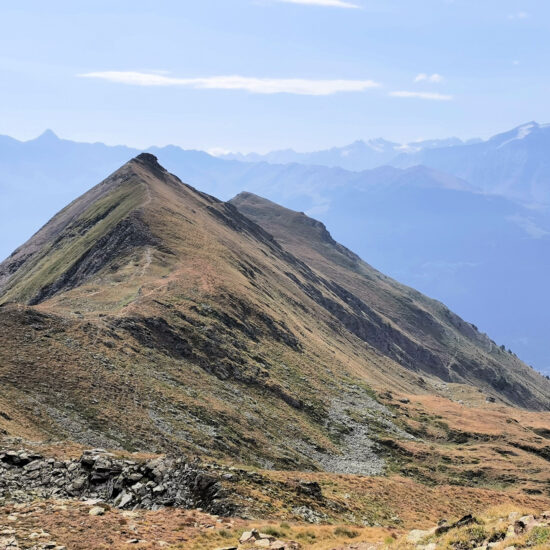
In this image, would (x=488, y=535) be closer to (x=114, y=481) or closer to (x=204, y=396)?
(x=114, y=481)

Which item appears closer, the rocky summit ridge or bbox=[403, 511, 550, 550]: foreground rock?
bbox=[403, 511, 550, 550]: foreground rock

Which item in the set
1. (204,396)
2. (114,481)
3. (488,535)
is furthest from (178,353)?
(488,535)

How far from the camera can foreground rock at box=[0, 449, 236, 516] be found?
2867cm

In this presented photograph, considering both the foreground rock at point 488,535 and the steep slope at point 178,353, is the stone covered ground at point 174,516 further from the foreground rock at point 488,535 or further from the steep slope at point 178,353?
the steep slope at point 178,353

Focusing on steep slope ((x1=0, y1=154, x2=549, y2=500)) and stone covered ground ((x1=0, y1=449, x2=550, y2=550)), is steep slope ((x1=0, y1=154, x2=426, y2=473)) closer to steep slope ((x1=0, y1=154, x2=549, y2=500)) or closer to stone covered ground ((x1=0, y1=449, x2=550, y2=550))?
steep slope ((x1=0, y1=154, x2=549, y2=500))

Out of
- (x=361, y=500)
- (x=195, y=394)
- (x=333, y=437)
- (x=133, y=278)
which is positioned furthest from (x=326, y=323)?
(x=361, y=500)

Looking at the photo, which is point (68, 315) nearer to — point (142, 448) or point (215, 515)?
point (142, 448)

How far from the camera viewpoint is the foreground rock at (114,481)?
28.7m

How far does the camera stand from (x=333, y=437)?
70.0m

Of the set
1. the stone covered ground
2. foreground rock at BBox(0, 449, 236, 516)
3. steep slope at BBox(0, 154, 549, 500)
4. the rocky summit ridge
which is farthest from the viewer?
steep slope at BBox(0, 154, 549, 500)

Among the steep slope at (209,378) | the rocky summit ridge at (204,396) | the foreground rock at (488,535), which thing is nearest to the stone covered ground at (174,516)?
the foreground rock at (488,535)

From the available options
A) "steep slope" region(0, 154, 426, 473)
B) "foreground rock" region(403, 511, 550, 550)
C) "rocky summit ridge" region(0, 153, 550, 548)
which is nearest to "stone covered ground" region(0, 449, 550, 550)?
"foreground rock" region(403, 511, 550, 550)

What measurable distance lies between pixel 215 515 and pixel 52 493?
26.8 ft

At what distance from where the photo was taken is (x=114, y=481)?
98.4 feet
